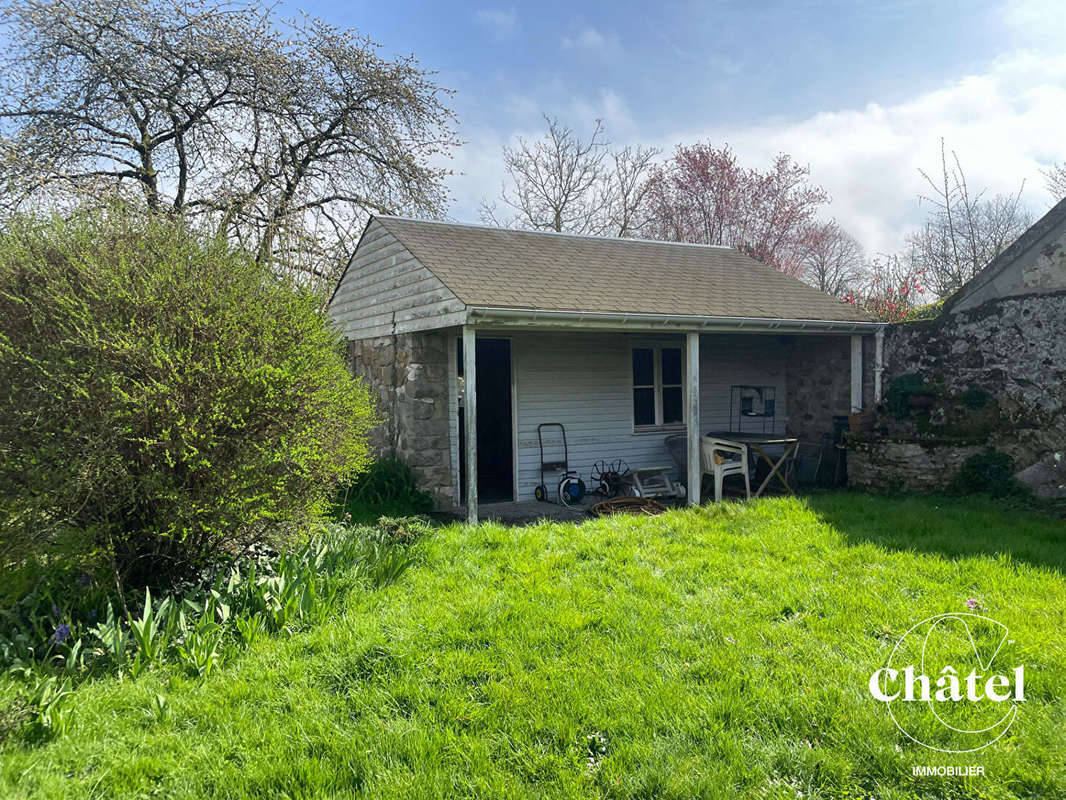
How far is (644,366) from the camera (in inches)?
406

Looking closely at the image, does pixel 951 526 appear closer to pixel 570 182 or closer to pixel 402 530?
pixel 402 530

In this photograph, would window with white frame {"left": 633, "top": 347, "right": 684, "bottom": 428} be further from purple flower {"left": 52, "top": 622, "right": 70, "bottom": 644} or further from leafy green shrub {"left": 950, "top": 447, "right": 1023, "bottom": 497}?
purple flower {"left": 52, "top": 622, "right": 70, "bottom": 644}

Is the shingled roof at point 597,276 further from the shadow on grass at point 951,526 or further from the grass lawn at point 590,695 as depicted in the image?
the grass lawn at point 590,695

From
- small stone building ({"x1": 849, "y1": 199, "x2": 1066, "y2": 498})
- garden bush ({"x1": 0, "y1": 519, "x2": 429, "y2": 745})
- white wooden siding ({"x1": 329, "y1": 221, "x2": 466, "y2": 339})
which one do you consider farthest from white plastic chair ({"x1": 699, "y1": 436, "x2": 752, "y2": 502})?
garden bush ({"x1": 0, "y1": 519, "x2": 429, "y2": 745})

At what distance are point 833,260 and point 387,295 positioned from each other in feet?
74.9

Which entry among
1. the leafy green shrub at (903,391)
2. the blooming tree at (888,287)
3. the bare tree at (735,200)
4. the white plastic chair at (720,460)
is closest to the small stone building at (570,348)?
the white plastic chair at (720,460)

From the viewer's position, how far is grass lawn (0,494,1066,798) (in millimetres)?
2531

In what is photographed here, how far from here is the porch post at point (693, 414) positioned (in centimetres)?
830

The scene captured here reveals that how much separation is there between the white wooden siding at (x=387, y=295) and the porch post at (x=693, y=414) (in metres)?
3.36

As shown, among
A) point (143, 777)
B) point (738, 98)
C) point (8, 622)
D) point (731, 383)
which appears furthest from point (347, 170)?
point (143, 777)

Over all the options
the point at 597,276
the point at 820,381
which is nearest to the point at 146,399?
the point at 597,276

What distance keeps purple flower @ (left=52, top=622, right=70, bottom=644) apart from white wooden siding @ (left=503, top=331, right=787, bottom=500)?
238 inches

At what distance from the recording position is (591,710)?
9.81 feet

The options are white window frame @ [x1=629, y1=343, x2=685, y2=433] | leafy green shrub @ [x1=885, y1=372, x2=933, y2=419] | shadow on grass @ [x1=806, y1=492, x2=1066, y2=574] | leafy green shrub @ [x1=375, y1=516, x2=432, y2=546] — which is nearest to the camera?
shadow on grass @ [x1=806, y1=492, x2=1066, y2=574]
